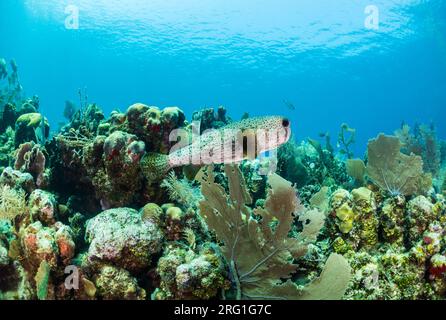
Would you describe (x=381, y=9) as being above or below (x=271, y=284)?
above

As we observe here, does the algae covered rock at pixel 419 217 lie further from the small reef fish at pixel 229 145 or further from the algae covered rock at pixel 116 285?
the algae covered rock at pixel 116 285

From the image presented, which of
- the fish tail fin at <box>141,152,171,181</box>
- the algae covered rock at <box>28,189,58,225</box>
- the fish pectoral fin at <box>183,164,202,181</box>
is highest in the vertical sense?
the fish tail fin at <box>141,152,171,181</box>

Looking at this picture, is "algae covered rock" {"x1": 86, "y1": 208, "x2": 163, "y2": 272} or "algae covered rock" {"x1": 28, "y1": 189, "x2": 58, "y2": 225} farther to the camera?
"algae covered rock" {"x1": 28, "y1": 189, "x2": 58, "y2": 225}

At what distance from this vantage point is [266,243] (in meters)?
3.22

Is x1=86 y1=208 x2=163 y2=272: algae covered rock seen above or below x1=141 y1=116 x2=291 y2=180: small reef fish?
below

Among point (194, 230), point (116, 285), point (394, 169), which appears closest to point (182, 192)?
point (194, 230)

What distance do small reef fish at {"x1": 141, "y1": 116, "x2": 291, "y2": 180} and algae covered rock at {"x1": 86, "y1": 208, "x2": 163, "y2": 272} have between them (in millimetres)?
992

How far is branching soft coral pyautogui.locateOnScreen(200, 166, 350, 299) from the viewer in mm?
3070

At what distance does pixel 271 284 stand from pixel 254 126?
204cm

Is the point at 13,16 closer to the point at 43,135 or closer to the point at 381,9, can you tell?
the point at 381,9

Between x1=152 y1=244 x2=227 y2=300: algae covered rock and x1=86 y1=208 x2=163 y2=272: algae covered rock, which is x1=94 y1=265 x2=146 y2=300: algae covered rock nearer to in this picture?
x1=86 y1=208 x2=163 y2=272: algae covered rock

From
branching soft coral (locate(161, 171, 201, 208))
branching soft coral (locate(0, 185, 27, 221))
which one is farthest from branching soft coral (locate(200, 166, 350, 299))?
branching soft coral (locate(0, 185, 27, 221))
